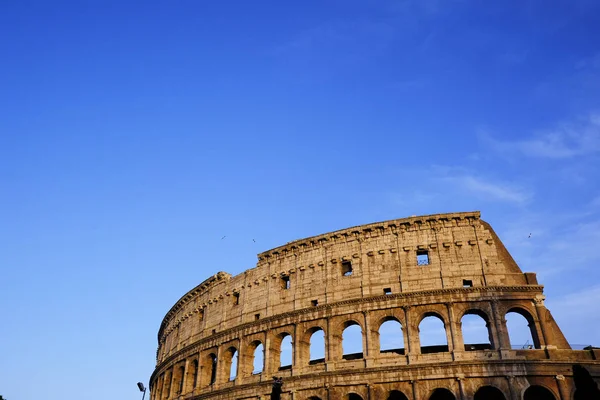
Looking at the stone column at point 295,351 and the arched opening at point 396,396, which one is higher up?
the stone column at point 295,351

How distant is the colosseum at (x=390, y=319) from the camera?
24625 mm

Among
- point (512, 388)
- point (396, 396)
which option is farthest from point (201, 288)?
point (512, 388)

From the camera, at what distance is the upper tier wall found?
90.7ft

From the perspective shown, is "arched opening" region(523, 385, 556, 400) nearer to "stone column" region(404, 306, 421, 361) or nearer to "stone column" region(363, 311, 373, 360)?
"stone column" region(404, 306, 421, 361)

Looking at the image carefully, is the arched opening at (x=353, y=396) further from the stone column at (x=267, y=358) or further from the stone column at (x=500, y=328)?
the stone column at (x=500, y=328)

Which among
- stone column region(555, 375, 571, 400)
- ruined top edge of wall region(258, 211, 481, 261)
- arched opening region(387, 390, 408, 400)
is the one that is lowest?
stone column region(555, 375, 571, 400)

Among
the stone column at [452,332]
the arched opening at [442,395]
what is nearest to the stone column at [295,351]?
the arched opening at [442,395]

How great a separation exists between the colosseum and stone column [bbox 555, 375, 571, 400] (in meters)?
0.05

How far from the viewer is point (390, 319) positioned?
91.0ft

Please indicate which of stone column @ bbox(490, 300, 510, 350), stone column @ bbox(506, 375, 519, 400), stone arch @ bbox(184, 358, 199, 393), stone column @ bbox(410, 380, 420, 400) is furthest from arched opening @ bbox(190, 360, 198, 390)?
stone column @ bbox(506, 375, 519, 400)

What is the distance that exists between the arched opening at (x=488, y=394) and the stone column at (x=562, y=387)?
2837 mm

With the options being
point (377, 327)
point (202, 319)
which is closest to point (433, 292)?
point (377, 327)

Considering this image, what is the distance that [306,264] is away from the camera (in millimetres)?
31594

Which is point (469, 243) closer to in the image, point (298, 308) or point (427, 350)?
point (427, 350)
